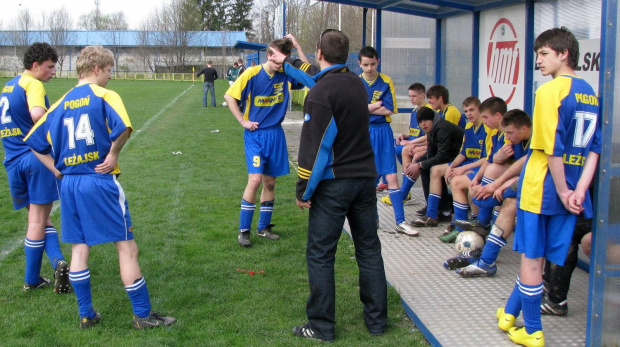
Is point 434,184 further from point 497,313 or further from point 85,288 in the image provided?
point 85,288

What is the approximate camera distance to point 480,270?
16.8ft

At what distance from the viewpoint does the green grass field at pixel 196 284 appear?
13.2ft

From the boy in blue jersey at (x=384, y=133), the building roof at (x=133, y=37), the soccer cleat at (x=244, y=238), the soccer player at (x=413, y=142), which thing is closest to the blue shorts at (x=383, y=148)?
the boy in blue jersey at (x=384, y=133)

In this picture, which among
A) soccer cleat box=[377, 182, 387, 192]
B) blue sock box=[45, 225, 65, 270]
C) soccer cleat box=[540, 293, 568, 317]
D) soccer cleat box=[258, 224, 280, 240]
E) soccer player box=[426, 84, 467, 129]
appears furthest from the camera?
soccer cleat box=[377, 182, 387, 192]

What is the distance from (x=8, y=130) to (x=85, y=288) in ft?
5.16

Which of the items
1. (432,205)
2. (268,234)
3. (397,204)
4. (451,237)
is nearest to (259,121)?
(268,234)

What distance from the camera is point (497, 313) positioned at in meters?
4.20

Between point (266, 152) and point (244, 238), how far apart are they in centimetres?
87

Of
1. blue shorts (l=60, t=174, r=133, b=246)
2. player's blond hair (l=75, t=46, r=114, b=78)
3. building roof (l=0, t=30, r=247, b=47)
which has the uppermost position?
building roof (l=0, t=30, r=247, b=47)

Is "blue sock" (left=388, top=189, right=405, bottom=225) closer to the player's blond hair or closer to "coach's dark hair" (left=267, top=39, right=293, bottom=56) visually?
"coach's dark hair" (left=267, top=39, right=293, bottom=56)

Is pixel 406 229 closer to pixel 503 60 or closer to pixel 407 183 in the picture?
pixel 407 183

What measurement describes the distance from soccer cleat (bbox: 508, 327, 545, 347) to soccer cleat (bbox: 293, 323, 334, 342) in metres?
1.12

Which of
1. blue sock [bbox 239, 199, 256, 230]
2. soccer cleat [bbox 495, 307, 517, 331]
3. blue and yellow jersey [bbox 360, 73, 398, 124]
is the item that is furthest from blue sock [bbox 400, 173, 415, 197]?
soccer cleat [bbox 495, 307, 517, 331]

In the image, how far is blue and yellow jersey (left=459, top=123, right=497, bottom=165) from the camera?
608 cm
